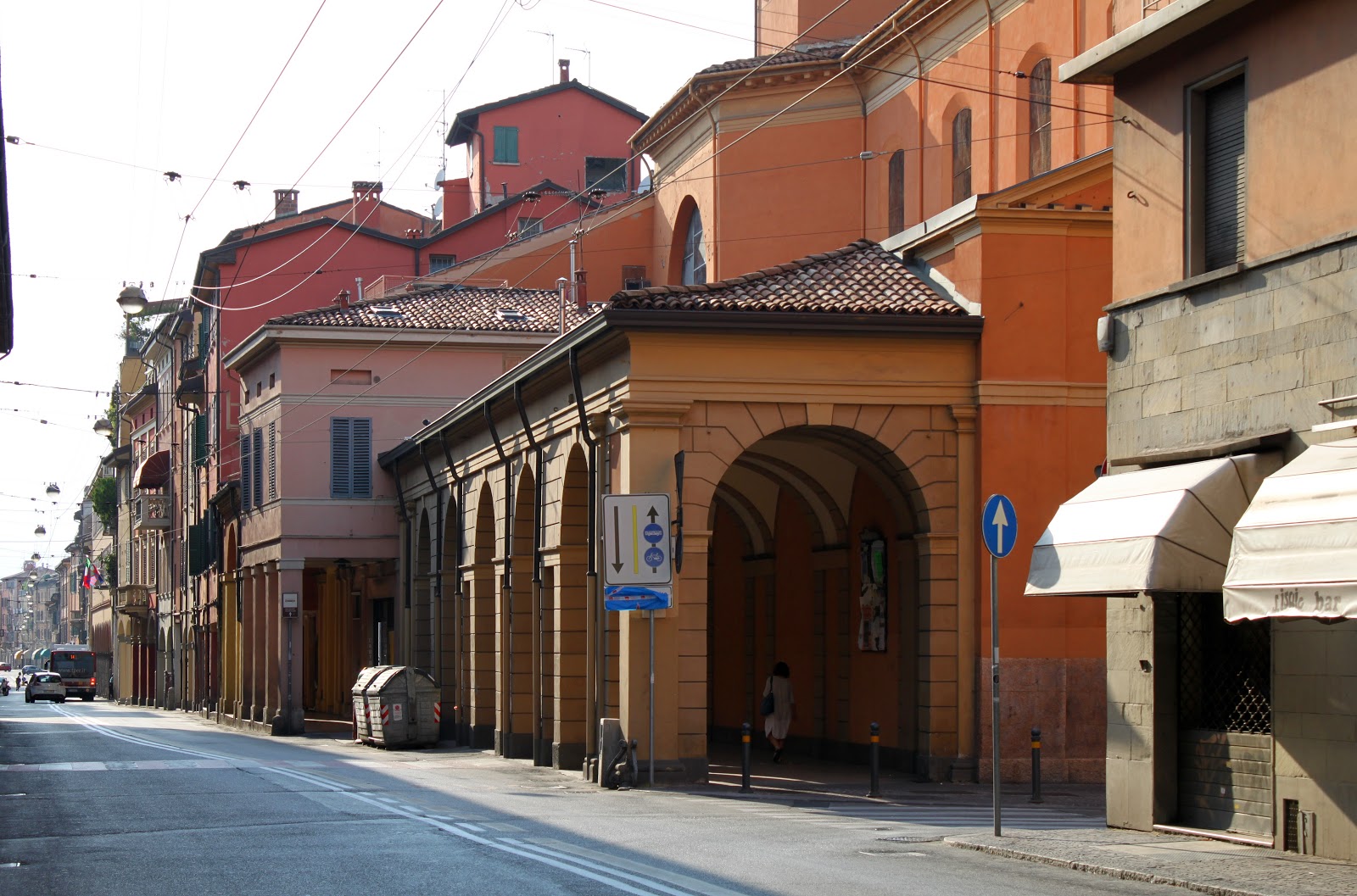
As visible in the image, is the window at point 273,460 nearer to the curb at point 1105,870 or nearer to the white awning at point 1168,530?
the curb at point 1105,870

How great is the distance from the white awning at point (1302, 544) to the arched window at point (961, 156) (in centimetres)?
2159

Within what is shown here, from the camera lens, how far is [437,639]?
37.9 metres

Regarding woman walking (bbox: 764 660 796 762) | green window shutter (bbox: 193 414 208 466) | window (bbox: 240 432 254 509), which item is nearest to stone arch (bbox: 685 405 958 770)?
woman walking (bbox: 764 660 796 762)

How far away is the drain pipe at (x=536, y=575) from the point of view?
28.4m

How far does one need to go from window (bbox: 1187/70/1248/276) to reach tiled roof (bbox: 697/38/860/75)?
75.6ft

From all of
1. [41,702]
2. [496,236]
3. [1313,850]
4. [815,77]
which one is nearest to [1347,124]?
[1313,850]

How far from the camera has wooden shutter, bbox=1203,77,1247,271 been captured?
15.4 meters

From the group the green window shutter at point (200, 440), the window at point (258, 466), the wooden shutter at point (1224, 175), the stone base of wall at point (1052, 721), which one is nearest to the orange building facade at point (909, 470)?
the stone base of wall at point (1052, 721)

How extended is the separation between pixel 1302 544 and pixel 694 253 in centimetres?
3232

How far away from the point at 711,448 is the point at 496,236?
35641mm

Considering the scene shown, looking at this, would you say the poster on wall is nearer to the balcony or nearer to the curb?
the curb

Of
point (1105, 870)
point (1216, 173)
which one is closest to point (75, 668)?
point (1216, 173)

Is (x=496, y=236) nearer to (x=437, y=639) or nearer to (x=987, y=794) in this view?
(x=437, y=639)

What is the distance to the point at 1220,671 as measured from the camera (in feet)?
51.6
